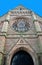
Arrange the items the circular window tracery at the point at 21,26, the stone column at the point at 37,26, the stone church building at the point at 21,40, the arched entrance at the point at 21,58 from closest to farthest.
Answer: the stone church building at the point at 21,40, the arched entrance at the point at 21,58, the stone column at the point at 37,26, the circular window tracery at the point at 21,26

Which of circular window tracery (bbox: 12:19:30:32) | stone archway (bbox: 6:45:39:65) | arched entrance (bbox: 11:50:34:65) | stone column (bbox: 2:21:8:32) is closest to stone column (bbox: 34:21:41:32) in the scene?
circular window tracery (bbox: 12:19:30:32)

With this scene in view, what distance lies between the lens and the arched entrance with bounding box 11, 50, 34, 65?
1487 centimetres

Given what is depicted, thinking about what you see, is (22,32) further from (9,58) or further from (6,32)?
(9,58)

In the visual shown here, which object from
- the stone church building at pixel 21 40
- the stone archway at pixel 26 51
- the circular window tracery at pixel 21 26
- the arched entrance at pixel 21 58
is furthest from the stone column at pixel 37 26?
the arched entrance at pixel 21 58

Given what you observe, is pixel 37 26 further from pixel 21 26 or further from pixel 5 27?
pixel 5 27

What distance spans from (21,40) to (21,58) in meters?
1.81

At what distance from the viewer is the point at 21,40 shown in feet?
51.7

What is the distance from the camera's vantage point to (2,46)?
1457 centimetres

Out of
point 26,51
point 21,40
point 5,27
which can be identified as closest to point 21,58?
point 26,51

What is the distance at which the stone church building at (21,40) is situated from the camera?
14539 millimetres

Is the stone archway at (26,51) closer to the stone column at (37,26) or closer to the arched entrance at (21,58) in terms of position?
the arched entrance at (21,58)

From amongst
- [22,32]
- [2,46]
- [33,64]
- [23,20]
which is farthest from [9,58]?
[23,20]

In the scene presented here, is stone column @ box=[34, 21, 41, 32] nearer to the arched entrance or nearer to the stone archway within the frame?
the stone archway

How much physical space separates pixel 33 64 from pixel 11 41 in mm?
3186
